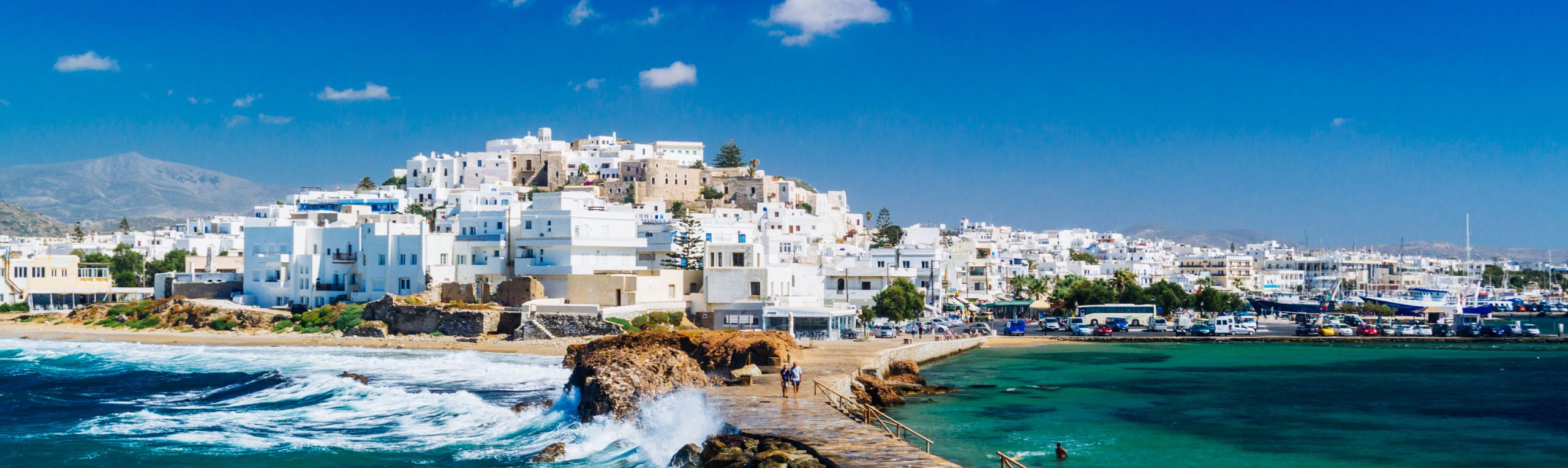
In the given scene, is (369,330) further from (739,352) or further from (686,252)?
(739,352)

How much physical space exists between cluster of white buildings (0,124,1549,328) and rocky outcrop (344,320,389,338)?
305 cm

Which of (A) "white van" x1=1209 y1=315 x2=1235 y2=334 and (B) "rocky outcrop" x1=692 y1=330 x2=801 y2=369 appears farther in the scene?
(A) "white van" x1=1209 y1=315 x2=1235 y2=334

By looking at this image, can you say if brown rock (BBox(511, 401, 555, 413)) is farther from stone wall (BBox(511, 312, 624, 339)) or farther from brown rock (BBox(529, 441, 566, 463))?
stone wall (BBox(511, 312, 624, 339))

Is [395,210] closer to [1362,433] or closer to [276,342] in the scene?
[276,342]

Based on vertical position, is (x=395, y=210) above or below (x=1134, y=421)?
above

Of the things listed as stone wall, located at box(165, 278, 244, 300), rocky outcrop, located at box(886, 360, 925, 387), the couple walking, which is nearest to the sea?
the couple walking

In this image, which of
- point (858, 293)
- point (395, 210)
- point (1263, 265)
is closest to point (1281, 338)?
point (858, 293)

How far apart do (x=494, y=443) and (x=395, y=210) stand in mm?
61042

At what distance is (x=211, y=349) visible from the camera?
146 feet

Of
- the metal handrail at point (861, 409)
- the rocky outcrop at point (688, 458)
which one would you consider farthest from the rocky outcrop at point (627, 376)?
the rocky outcrop at point (688, 458)

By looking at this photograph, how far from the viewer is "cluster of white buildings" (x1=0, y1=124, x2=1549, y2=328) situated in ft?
161

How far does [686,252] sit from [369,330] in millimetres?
16172

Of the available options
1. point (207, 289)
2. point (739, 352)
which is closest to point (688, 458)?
point (739, 352)

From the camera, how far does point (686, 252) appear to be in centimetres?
5856
